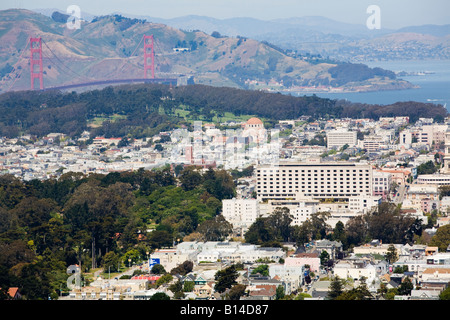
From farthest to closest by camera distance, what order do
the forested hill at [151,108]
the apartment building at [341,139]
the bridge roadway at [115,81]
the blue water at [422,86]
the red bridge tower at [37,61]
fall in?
the red bridge tower at [37,61] < the bridge roadway at [115,81] < the blue water at [422,86] < the forested hill at [151,108] < the apartment building at [341,139]

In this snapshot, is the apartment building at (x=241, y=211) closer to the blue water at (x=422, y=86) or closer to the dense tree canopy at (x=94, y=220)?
the dense tree canopy at (x=94, y=220)

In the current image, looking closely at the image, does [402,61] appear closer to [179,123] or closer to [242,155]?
[179,123]

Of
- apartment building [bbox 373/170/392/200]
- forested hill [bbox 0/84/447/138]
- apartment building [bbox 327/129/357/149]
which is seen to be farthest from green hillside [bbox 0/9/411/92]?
apartment building [bbox 373/170/392/200]

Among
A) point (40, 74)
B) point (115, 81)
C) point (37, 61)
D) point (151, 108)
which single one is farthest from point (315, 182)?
point (40, 74)

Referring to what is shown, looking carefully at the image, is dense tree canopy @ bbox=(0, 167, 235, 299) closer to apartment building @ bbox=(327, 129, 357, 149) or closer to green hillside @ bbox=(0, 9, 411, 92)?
apartment building @ bbox=(327, 129, 357, 149)

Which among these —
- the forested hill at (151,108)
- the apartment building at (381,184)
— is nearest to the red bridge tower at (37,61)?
the forested hill at (151,108)
